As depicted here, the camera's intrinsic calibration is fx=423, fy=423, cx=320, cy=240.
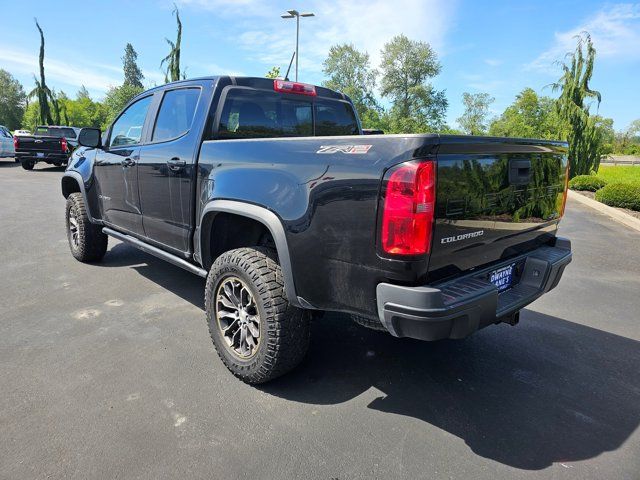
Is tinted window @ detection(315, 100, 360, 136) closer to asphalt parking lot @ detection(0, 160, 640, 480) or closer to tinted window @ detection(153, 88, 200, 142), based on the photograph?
tinted window @ detection(153, 88, 200, 142)

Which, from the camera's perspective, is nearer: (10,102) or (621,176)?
(621,176)

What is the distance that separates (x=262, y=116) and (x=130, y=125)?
168cm

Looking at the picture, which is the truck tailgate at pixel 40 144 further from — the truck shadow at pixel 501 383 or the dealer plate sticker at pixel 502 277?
the dealer plate sticker at pixel 502 277

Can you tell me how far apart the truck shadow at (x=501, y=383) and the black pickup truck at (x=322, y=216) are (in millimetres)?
444

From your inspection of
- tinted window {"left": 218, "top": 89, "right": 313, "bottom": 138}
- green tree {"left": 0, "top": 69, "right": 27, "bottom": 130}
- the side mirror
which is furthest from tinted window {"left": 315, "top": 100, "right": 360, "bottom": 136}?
green tree {"left": 0, "top": 69, "right": 27, "bottom": 130}

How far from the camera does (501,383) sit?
2.92m

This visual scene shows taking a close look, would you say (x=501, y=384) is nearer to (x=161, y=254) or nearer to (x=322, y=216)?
(x=322, y=216)

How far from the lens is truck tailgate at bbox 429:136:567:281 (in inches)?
83.7

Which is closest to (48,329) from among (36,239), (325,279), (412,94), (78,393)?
(78,393)

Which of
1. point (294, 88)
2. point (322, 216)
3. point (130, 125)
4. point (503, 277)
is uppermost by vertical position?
point (294, 88)

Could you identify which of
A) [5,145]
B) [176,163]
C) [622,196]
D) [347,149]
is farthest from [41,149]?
[622,196]

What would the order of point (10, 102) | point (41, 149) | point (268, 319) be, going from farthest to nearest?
point (10, 102)
point (41, 149)
point (268, 319)

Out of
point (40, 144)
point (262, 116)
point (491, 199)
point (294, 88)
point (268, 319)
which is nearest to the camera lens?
point (491, 199)

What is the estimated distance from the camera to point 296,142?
2441 mm
